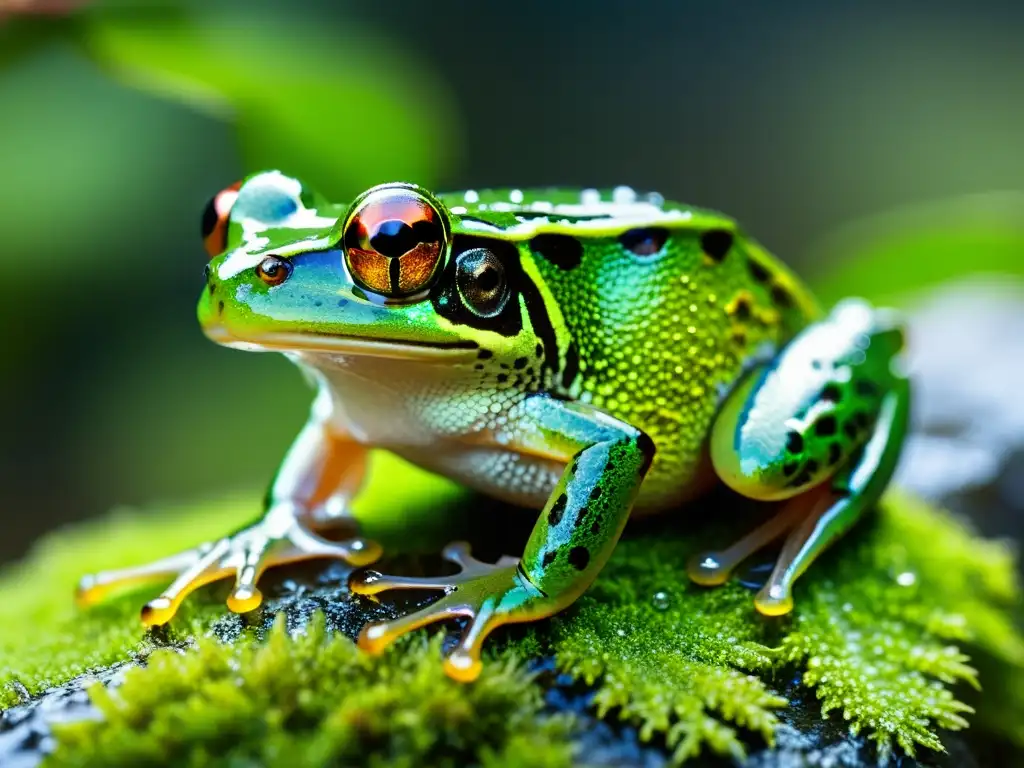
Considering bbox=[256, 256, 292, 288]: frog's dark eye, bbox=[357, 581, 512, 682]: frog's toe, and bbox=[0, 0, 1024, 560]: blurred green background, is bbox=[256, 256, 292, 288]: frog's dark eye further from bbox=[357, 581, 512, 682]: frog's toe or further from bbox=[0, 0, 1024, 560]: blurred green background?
bbox=[357, 581, 512, 682]: frog's toe

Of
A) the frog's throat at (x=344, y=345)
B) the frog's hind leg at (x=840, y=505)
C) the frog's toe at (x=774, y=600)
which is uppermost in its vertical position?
the frog's throat at (x=344, y=345)

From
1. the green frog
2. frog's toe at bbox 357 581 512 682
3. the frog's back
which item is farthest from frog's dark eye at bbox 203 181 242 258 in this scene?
frog's toe at bbox 357 581 512 682

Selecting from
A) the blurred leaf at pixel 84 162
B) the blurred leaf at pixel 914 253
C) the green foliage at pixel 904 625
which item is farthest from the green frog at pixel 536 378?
the blurred leaf at pixel 914 253

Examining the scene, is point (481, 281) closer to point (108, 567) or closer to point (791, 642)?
point (791, 642)

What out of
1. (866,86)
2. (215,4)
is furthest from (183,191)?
(866,86)

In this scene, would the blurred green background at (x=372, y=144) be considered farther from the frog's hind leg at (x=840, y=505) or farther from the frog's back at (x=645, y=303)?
the frog's hind leg at (x=840, y=505)

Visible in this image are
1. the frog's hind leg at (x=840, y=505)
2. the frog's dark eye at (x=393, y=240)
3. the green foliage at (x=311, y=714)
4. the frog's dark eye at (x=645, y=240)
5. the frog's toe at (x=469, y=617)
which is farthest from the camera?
the frog's dark eye at (x=645, y=240)
